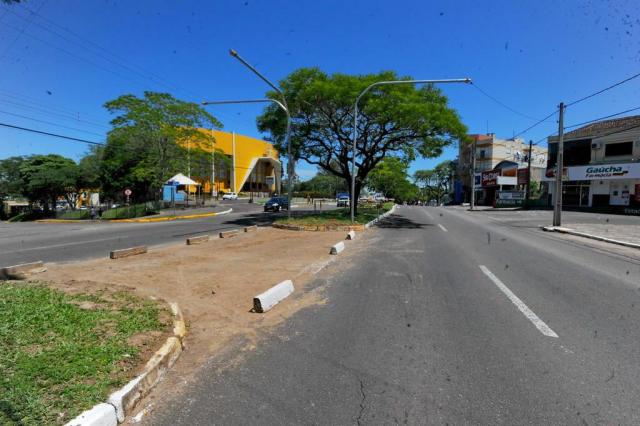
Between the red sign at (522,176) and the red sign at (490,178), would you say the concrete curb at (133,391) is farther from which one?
the red sign at (490,178)

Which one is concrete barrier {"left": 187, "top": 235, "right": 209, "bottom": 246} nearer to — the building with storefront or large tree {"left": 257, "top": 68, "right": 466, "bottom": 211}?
large tree {"left": 257, "top": 68, "right": 466, "bottom": 211}

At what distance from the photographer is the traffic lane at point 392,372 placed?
10.1 feet

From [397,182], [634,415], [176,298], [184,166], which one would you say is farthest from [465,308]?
[397,182]

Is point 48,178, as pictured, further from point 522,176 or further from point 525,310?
point 522,176

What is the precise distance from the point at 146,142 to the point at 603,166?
138ft

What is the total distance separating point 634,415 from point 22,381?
4868mm

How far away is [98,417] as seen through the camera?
2812 millimetres

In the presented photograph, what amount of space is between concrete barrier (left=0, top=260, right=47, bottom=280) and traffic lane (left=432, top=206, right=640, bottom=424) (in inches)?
374

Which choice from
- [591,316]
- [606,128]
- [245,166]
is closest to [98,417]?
[591,316]

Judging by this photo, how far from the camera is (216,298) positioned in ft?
21.4

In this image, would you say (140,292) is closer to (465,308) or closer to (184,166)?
(465,308)

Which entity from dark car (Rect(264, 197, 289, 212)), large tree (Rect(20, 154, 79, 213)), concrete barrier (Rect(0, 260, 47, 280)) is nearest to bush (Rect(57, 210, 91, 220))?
large tree (Rect(20, 154, 79, 213))

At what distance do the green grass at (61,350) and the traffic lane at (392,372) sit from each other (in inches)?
26.3

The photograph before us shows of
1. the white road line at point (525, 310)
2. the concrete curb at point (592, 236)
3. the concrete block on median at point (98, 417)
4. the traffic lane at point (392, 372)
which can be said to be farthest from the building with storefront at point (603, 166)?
the concrete block on median at point (98, 417)
